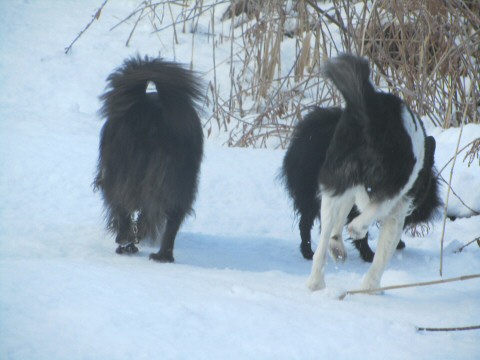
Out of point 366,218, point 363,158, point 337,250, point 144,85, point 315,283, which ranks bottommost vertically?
point 315,283

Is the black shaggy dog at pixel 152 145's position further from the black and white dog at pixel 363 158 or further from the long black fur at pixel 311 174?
the black and white dog at pixel 363 158

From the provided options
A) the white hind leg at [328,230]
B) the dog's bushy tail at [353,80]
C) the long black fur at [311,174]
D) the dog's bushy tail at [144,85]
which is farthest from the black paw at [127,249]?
the dog's bushy tail at [353,80]

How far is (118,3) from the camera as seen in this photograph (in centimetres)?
1295

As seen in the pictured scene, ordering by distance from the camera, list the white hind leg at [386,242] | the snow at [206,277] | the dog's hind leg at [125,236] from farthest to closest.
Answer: the dog's hind leg at [125,236] → the white hind leg at [386,242] → the snow at [206,277]

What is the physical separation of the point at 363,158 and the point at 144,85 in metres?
1.57

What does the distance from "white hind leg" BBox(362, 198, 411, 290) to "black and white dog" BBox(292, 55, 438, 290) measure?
0.56 ft

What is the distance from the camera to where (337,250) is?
3484 mm

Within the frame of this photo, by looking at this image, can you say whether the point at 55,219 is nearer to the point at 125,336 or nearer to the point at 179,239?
the point at 179,239

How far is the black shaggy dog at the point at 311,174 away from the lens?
4.42m

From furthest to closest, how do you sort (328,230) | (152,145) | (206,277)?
(152,145), (206,277), (328,230)

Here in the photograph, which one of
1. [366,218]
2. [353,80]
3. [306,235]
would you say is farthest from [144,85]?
[366,218]

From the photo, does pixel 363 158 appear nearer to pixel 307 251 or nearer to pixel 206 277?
pixel 206 277

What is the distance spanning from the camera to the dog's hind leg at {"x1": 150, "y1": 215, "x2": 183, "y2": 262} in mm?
4211

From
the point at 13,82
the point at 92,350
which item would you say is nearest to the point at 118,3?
the point at 13,82
